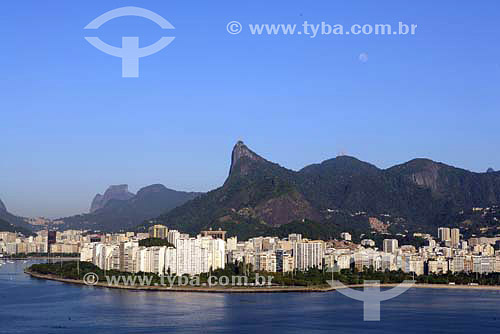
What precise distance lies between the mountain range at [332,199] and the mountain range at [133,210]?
17.4 metres

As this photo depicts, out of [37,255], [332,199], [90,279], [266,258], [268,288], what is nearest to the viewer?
[268,288]

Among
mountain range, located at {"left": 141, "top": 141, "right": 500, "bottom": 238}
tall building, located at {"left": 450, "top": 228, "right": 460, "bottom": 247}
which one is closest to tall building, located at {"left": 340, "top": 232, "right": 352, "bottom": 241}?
mountain range, located at {"left": 141, "top": 141, "right": 500, "bottom": 238}

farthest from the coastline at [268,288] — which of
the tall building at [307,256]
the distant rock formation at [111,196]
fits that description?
the distant rock formation at [111,196]

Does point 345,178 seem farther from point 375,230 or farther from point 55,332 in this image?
point 55,332

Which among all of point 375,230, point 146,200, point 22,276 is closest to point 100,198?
point 146,200

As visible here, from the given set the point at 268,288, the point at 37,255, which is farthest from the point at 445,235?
the point at 268,288

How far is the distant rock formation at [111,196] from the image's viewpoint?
351 ft

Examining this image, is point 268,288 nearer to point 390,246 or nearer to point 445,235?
point 390,246

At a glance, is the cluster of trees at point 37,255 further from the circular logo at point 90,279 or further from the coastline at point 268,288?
the coastline at point 268,288

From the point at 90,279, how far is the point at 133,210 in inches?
2295

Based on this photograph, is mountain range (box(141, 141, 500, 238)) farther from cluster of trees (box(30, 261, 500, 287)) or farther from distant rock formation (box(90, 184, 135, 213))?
distant rock formation (box(90, 184, 135, 213))

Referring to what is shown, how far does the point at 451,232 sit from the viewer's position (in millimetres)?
43594

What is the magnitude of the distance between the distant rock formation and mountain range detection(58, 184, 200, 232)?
689 centimetres

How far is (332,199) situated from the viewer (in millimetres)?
55625
